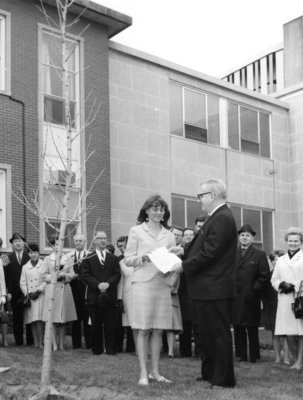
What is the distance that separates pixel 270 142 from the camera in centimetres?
2564

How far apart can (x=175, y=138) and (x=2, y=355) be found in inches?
503

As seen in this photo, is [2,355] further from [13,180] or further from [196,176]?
[196,176]

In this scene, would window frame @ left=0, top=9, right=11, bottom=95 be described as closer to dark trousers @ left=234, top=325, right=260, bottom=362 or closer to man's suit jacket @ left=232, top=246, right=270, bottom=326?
man's suit jacket @ left=232, top=246, right=270, bottom=326

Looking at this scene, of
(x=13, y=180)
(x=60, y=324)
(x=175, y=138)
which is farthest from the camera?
(x=175, y=138)

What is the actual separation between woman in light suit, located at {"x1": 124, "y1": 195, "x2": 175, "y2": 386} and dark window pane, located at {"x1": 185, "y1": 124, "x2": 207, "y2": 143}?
14.7 m

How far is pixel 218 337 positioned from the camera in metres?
7.39

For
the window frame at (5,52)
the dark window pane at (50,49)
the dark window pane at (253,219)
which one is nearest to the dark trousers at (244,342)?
the window frame at (5,52)

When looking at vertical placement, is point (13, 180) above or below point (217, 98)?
below

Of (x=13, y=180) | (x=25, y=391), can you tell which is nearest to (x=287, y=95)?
(x=13, y=180)

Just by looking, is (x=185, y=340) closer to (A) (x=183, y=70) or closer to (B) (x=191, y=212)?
(B) (x=191, y=212)

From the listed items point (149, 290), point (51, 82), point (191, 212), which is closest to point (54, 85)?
point (51, 82)

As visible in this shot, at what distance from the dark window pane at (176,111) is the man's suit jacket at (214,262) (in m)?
14.7

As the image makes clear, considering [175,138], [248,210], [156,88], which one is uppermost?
[156,88]

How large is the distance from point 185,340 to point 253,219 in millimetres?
14296
